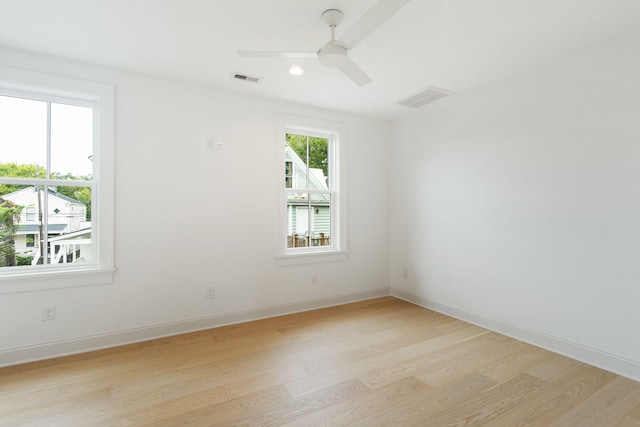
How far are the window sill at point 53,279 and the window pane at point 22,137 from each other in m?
0.85

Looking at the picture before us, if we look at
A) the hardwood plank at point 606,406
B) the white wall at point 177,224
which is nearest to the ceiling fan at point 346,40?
the white wall at point 177,224

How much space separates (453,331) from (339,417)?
1781 mm

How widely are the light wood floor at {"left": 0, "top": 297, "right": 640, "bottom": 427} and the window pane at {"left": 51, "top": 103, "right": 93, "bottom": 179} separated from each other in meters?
1.62

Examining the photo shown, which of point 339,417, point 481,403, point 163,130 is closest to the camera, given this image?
point 339,417

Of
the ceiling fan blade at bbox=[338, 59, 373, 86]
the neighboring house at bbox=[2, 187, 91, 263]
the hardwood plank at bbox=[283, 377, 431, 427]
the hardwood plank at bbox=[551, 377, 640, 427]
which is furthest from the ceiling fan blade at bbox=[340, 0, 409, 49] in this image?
the neighboring house at bbox=[2, 187, 91, 263]

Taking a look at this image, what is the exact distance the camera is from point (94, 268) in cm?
266

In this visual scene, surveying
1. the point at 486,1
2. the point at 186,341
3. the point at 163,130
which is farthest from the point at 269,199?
the point at 486,1

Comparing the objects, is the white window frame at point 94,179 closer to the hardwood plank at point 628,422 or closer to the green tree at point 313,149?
the green tree at point 313,149

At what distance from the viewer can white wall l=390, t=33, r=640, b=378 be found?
2234mm

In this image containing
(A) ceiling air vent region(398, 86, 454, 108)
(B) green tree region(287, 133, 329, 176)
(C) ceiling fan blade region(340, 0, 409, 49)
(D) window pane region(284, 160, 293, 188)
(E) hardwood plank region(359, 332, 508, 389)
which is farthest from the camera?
(B) green tree region(287, 133, 329, 176)

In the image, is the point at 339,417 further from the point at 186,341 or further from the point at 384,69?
the point at 384,69

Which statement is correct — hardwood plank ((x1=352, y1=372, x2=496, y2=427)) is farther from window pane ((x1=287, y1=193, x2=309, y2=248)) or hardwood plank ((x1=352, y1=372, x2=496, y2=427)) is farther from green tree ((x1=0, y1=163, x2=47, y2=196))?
green tree ((x1=0, y1=163, x2=47, y2=196))

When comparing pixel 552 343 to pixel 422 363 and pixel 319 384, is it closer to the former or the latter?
pixel 422 363

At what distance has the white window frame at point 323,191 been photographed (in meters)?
3.51
